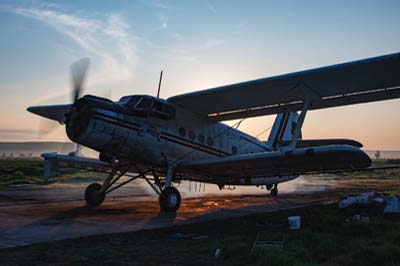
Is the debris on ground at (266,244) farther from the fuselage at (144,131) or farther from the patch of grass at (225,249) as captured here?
the fuselage at (144,131)

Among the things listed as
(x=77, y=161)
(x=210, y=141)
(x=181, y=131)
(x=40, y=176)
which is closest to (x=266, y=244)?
(x=181, y=131)

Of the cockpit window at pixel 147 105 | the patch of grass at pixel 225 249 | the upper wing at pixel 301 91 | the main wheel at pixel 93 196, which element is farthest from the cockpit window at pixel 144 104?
the patch of grass at pixel 225 249

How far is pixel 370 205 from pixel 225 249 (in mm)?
7049

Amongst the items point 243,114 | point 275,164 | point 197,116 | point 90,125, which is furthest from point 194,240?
point 243,114

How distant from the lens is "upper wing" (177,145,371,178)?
37.5ft

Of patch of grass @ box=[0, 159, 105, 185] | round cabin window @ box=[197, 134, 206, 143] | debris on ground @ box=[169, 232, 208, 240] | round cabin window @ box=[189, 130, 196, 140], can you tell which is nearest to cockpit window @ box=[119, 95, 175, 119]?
round cabin window @ box=[189, 130, 196, 140]

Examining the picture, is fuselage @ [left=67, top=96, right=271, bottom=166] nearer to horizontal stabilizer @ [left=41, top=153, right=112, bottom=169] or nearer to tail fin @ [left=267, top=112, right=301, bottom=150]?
horizontal stabilizer @ [left=41, top=153, right=112, bottom=169]

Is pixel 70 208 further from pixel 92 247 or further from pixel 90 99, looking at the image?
pixel 92 247

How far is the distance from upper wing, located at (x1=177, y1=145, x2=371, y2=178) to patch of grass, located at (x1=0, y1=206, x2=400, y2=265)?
10.7ft

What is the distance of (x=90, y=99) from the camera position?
11703mm

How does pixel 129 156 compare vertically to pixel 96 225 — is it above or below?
above

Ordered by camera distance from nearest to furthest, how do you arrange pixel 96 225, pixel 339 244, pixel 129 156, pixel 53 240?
1. pixel 339 244
2. pixel 53 240
3. pixel 96 225
4. pixel 129 156

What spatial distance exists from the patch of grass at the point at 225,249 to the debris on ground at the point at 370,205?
315 cm

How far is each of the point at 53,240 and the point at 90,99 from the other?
5294 mm
